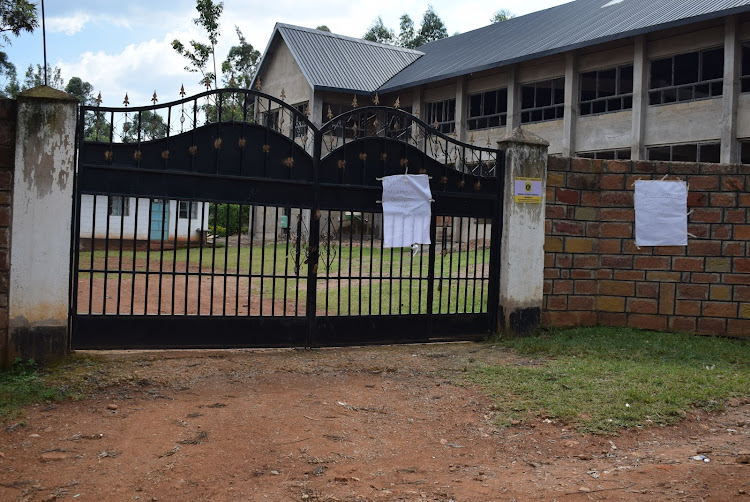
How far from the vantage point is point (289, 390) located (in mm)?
5598

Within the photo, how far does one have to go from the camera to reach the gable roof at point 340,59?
2511cm

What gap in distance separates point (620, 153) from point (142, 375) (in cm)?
1709

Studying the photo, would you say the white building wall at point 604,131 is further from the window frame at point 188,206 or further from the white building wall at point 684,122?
the window frame at point 188,206

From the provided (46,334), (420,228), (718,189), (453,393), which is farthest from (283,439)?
(718,189)

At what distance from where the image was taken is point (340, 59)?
2709cm

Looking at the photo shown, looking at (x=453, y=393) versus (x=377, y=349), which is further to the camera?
(x=377, y=349)

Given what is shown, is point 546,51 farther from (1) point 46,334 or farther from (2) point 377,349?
(1) point 46,334

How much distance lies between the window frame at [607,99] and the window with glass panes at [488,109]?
102 inches

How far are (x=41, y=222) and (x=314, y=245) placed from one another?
2485 millimetres

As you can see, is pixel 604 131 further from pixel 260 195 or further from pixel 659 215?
pixel 260 195

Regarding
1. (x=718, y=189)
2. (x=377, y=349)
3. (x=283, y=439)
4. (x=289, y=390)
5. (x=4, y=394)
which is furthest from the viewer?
(x=718, y=189)

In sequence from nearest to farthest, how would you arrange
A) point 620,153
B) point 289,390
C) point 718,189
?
point 289,390 → point 718,189 → point 620,153

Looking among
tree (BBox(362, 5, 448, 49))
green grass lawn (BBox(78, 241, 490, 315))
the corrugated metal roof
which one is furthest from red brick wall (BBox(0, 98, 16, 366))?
tree (BBox(362, 5, 448, 49))

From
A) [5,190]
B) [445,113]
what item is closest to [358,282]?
[5,190]
